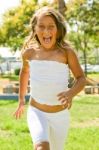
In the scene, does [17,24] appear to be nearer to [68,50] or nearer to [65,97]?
[68,50]

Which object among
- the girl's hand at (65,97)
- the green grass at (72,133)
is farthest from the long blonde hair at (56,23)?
the green grass at (72,133)

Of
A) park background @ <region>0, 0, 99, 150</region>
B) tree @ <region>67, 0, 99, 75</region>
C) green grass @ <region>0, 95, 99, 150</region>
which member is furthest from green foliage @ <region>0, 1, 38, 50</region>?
green grass @ <region>0, 95, 99, 150</region>

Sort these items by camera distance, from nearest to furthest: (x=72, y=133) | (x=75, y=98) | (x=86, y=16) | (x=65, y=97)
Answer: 1. (x=65, y=97)
2. (x=72, y=133)
3. (x=75, y=98)
4. (x=86, y=16)

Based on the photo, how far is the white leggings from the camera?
12.0 ft

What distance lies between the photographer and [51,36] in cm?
386

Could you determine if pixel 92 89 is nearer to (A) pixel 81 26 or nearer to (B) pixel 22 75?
(A) pixel 81 26

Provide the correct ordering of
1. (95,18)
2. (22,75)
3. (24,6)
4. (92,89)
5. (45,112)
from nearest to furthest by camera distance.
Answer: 1. (45,112)
2. (22,75)
3. (92,89)
4. (95,18)
5. (24,6)

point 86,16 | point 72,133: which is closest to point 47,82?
point 72,133

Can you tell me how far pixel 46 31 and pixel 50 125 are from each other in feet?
2.46

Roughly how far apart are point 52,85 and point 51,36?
0.40m

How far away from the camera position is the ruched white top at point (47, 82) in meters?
3.83

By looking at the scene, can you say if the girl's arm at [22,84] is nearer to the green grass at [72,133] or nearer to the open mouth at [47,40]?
the open mouth at [47,40]

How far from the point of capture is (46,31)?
3822mm

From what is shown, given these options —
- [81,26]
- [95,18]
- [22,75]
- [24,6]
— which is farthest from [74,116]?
[24,6]
